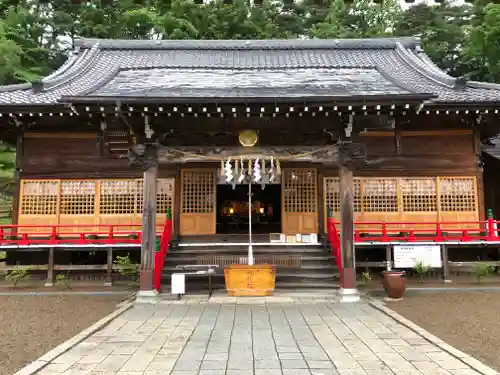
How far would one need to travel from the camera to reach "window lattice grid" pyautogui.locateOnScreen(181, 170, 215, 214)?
1437 cm

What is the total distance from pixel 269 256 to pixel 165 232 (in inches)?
132

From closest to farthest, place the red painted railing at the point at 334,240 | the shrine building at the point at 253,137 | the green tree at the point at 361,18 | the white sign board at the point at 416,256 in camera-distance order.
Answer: the shrine building at the point at 253,137 → the red painted railing at the point at 334,240 → the white sign board at the point at 416,256 → the green tree at the point at 361,18

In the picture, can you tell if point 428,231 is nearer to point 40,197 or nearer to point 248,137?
point 248,137

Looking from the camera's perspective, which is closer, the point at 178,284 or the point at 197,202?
the point at 178,284

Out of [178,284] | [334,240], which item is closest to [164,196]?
[178,284]

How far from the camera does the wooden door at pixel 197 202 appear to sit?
14.2m

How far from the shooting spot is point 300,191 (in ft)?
47.6

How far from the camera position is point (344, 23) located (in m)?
37.5

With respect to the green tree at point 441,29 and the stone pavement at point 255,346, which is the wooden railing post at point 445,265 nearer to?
the stone pavement at point 255,346

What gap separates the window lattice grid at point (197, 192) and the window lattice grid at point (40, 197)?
14.6 feet

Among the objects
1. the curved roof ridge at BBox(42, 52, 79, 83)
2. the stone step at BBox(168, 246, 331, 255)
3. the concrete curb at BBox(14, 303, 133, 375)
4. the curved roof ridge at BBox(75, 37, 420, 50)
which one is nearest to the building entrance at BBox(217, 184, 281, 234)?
the curved roof ridge at BBox(75, 37, 420, 50)

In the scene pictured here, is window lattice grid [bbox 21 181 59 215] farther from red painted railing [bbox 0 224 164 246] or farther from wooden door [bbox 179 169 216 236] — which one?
wooden door [bbox 179 169 216 236]

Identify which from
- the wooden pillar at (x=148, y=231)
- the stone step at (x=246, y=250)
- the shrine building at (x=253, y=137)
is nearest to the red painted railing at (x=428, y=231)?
the shrine building at (x=253, y=137)

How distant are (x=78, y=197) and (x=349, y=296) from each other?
9.69m
